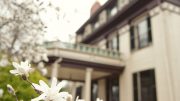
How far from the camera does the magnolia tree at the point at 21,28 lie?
262 inches

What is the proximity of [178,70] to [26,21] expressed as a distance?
849 cm

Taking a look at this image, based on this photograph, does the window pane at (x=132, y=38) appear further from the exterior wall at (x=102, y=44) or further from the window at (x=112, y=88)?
the exterior wall at (x=102, y=44)

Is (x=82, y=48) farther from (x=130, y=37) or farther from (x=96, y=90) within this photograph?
(x=96, y=90)

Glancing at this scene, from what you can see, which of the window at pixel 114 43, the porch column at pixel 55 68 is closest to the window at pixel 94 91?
the window at pixel 114 43

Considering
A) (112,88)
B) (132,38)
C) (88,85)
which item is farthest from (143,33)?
(112,88)

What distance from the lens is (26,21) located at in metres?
7.06

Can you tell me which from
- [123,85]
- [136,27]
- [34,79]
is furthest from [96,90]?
[34,79]

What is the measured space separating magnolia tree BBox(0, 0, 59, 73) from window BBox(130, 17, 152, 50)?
742cm

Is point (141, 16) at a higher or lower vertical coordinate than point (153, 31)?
higher

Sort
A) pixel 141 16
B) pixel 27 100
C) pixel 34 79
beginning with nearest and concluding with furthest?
pixel 27 100 < pixel 34 79 < pixel 141 16

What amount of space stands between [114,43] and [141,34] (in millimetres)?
3106

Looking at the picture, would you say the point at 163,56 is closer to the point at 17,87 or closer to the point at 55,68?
the point at 55,68

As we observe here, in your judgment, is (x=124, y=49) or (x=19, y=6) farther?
(x=124, y=49)

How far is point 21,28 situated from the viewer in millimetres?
7297
